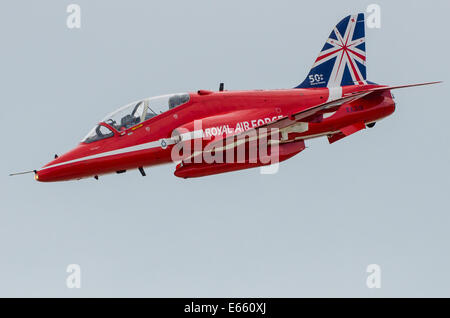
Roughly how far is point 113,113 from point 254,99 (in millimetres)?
5956

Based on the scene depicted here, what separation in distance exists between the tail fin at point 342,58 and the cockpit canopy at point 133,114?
715 cm

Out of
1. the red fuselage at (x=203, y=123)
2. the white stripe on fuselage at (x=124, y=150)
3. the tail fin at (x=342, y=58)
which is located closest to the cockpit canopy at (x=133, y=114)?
the red fuselage at (x=203, y=123)

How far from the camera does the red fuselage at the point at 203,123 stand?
1364 inches

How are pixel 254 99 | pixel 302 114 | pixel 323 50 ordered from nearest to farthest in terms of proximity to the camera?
1. pixel 302 114
2. pixel 254 99
3. pixel 323 50

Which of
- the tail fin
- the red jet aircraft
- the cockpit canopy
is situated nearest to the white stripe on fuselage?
the red jet aircraft

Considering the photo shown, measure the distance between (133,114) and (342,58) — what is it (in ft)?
34.8

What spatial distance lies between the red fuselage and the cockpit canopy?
0.17 meters

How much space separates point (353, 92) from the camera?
3919 centimetres

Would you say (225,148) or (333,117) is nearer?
(225,148)

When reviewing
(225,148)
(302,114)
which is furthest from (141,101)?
(302,114)

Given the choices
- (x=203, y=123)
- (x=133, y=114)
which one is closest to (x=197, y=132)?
(x=203, y=123)

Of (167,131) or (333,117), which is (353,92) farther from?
(167,131)

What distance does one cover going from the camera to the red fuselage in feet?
114

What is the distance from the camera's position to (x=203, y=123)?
35250mm
